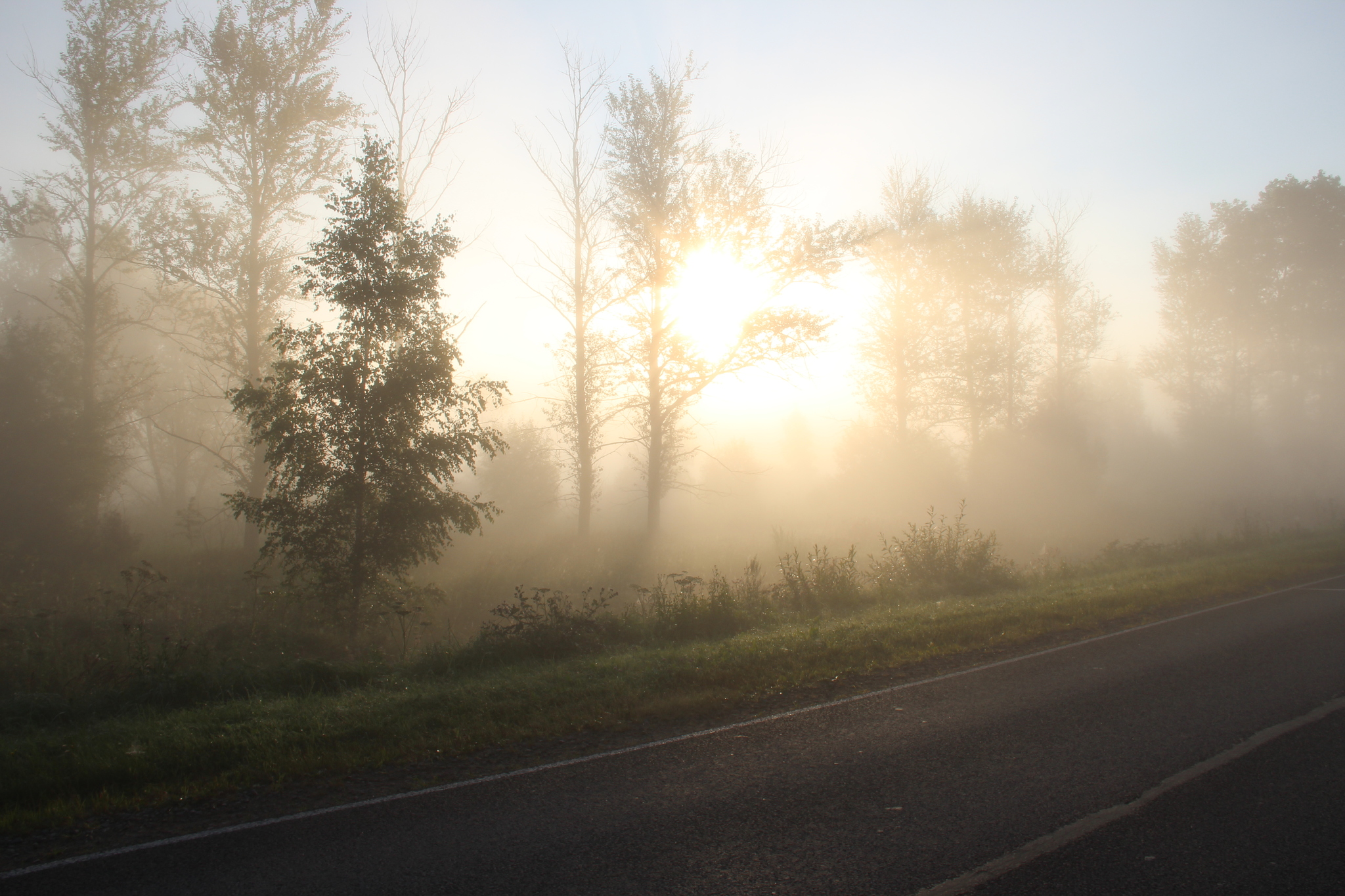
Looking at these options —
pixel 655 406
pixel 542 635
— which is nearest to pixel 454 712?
pixel 542 635

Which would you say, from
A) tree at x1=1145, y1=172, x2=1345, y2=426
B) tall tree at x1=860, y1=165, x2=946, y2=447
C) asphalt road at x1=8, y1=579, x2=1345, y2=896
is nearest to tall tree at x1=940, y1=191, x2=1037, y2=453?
tall tree at x1=860, y1=165, x2=946, y2=447

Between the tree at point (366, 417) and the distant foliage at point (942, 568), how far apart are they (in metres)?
9.13

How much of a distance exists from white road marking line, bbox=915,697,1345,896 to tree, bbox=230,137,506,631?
33.3 ft

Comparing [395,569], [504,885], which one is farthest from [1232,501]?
[504,885]

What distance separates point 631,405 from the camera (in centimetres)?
2230

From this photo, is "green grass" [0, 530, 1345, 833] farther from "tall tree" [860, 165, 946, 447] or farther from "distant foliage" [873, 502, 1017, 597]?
"tall tree" [860, 165, 946, 447]

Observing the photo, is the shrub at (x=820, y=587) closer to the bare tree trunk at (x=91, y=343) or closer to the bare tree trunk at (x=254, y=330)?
the bare tree trunk at (x=254, y=330)

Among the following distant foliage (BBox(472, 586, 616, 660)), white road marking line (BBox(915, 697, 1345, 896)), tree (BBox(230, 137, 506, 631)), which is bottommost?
white road marking line (BBox(915, 697, 1345, 896))

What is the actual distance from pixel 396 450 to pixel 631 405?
10635mm

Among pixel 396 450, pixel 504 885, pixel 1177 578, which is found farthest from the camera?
pixel 1177 578

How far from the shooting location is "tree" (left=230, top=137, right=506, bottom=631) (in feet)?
39.1

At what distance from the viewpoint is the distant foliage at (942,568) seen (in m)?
15.2

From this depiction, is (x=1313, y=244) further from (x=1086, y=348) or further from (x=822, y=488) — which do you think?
(x=822, y=488)

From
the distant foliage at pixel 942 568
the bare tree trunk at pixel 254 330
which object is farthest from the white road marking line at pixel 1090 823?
the bare tree trunk at pixel 254 330
